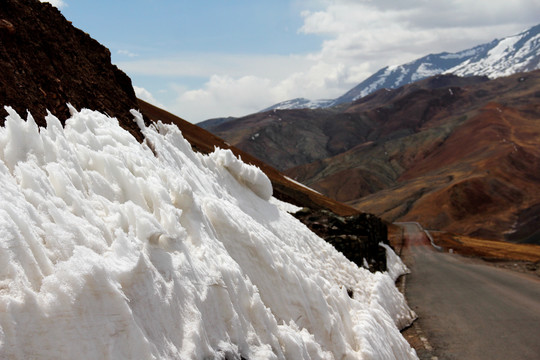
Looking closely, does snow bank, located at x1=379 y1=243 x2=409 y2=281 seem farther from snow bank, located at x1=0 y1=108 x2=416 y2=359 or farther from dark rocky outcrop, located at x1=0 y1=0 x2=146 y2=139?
dark rocky outcrop, located at x1=0 y1=0 x2=146 y2=139

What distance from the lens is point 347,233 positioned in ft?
71.6

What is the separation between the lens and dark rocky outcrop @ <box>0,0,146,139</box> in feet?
29.3

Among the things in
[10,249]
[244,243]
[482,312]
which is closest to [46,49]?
[244,243]

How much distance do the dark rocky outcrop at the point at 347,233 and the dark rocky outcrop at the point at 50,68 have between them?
10.7 meters

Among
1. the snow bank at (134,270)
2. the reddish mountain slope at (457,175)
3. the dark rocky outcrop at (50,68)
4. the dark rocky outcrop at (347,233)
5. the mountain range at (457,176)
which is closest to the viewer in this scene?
the snow bank at (134,270)

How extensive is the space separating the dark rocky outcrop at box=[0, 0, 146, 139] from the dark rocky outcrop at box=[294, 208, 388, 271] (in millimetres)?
Answer: 10674

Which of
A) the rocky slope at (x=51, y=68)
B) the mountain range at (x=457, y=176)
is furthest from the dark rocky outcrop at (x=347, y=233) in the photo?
the mountain range at (x=457, y=176)

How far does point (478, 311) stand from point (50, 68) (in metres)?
20.6

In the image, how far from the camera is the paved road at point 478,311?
52.0 feet

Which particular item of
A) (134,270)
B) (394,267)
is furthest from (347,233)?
(134,270)

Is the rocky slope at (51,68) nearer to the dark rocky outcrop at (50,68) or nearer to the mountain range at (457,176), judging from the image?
the dark rocky outcrop at (50,68)

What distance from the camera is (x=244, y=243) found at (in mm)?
10406

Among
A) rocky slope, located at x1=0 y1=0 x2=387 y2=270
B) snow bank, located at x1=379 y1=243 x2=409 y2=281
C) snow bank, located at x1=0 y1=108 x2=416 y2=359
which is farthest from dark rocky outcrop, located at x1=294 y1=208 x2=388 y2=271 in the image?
rocky slope, located at x1=0 y1=0 x2=387 y2=270

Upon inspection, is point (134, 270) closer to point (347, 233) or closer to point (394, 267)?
point (347, 233)
